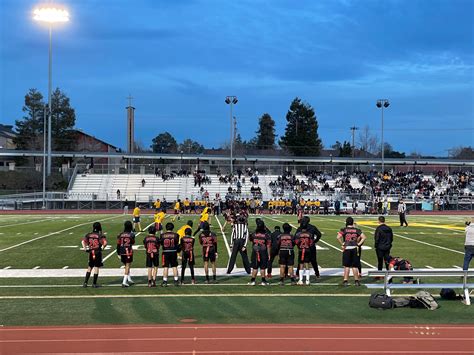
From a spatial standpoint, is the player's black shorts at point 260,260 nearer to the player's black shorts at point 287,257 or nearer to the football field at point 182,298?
the player's black shorts at point 287,257

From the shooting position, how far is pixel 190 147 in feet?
415

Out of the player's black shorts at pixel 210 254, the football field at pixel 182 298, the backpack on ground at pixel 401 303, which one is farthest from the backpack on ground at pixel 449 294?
the player's black shorts at pixel 210 254

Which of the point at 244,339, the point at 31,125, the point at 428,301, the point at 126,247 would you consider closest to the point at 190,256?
the point at 126,247

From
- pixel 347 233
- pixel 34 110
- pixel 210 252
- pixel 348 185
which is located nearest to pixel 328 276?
pixel 347 233

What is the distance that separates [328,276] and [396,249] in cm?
647

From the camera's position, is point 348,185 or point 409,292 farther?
point 348,185

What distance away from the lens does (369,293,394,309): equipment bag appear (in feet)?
34.5

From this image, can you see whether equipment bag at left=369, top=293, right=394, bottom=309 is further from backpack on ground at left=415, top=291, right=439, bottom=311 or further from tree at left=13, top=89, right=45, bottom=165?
tree at left=13, top=89, right=45, bottom=165

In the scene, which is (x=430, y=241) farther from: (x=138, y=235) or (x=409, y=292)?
(x=138, y=235)

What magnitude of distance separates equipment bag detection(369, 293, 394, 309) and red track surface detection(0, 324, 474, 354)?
1229 mm

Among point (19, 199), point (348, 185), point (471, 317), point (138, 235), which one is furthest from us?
point (348, 185)

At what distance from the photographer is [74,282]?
1341 cm

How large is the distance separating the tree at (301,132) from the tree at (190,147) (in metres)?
29.3

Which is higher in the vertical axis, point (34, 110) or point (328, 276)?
point (34, 110)
